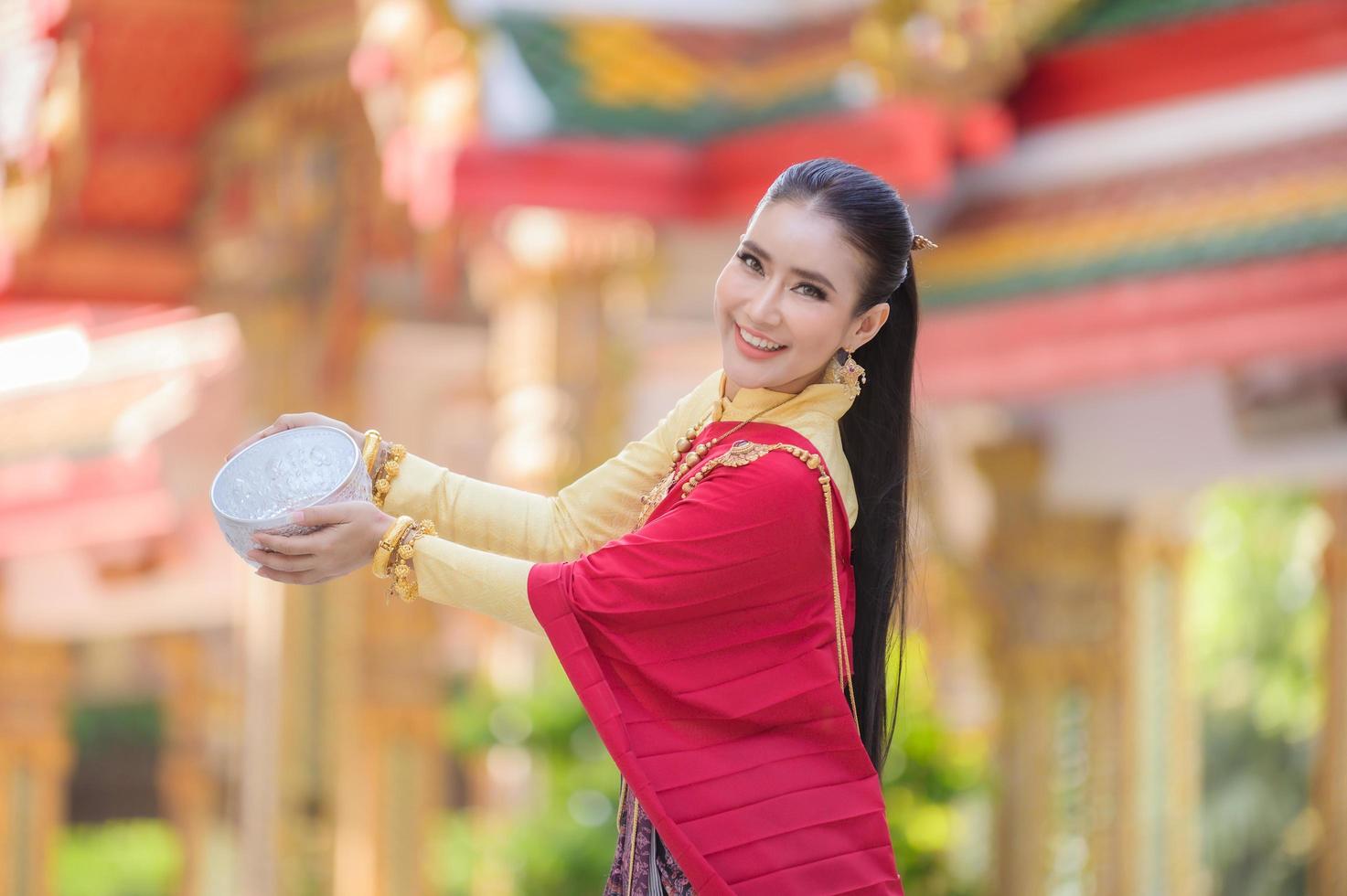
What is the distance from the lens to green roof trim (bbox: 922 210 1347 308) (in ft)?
15.1

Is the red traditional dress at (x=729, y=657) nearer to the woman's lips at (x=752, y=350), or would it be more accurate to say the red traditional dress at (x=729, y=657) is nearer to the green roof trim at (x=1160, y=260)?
the woman's lips at (x=752, y=350)

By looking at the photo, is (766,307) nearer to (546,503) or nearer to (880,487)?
(880,487)

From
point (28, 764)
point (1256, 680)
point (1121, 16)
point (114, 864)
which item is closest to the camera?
point (1121, 16)

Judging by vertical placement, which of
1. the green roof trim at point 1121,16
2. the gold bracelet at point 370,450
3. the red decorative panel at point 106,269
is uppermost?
the gold bracelet at point 370,450

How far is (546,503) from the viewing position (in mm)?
2180

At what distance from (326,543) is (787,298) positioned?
459 millimetres

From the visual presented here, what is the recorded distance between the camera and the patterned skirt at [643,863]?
2047 mm

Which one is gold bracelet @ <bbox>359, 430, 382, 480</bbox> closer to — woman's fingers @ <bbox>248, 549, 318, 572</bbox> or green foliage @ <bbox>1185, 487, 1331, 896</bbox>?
woman's fingers @ <bbox>248, 549, 318, 572</bbox>

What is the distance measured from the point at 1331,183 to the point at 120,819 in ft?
37.7

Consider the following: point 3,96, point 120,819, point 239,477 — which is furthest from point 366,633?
point 120,819

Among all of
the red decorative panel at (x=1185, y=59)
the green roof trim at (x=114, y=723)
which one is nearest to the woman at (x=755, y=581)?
the red decorative panel at (x=1185, y=59)

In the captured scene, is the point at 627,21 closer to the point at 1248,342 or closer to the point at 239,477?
the point at 1248,342

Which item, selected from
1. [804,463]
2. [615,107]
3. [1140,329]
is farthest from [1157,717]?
[804,463]

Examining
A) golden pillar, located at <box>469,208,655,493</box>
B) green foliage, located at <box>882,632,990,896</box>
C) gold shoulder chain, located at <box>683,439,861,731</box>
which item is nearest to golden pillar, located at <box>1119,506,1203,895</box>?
green foliage, located at <box>882,632,990,896</box>
